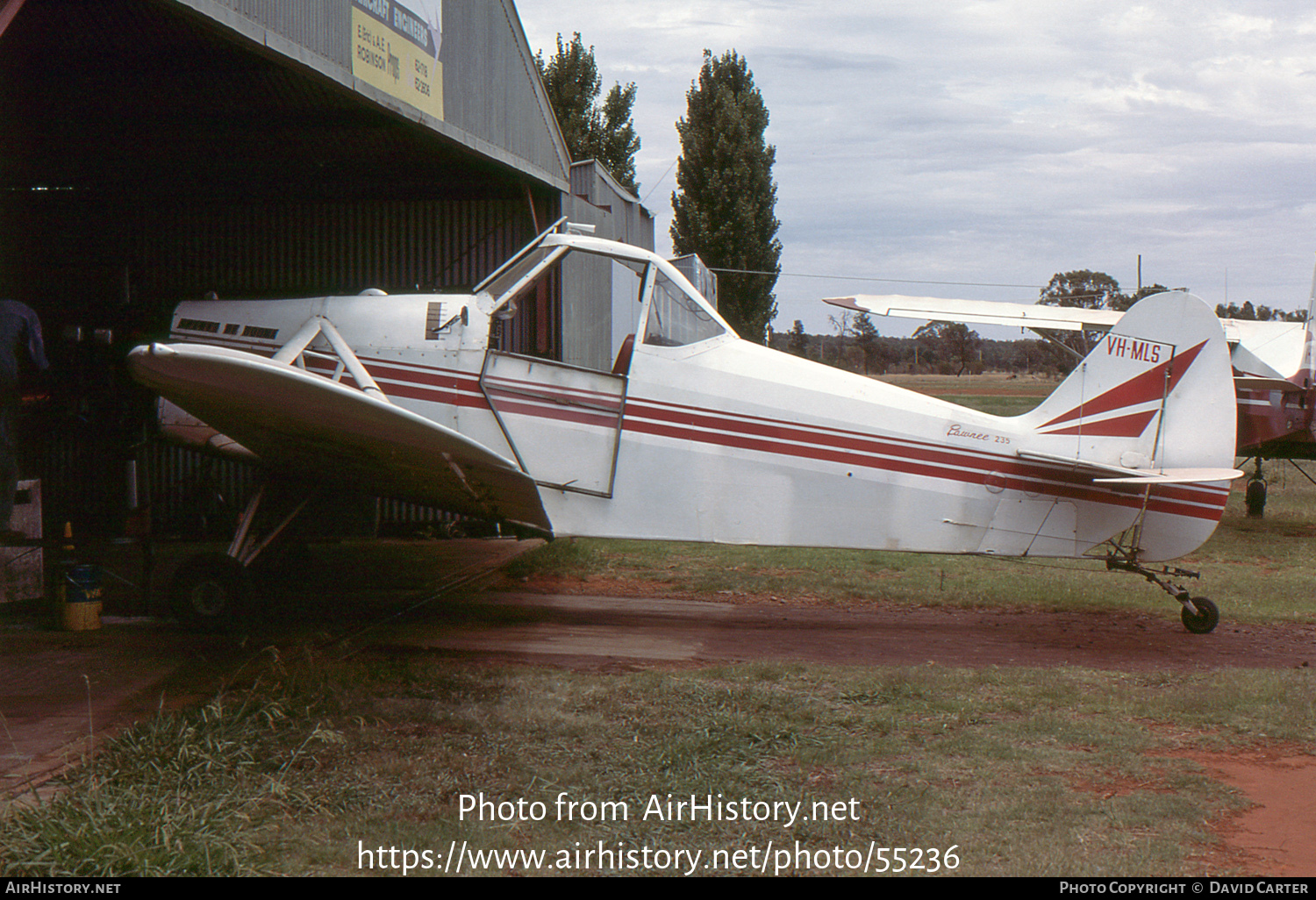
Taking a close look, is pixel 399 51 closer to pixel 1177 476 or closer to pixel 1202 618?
pixel 1177 476

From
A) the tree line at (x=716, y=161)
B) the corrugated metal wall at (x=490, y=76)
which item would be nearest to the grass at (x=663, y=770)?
the corrugated metal wall at (x=490, y=76)

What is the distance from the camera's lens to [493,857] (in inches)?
142

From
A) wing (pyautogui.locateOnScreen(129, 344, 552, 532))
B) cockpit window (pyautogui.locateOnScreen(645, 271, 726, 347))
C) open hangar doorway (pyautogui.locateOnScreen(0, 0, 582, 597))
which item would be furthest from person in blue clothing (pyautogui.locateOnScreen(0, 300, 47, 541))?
cockpit window (pyautogui.locateOnScreen(645, 271, 726, 347))

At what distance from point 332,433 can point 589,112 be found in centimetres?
2770

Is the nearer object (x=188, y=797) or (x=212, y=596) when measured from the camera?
(x=188, y=797)

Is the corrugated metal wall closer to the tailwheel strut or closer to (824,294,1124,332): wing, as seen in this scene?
(824,294,1124,332): wing

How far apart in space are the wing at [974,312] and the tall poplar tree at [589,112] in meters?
19.5

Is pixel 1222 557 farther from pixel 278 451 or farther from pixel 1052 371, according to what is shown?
pixel 1052 371

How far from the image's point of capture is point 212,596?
6875 millimetres

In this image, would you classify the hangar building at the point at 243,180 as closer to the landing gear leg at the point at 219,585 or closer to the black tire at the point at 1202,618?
the landing gear leg at the point at 219,585

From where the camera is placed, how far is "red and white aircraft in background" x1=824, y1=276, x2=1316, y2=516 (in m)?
12.4

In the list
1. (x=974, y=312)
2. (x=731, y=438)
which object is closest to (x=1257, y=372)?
(x=974, y=312)

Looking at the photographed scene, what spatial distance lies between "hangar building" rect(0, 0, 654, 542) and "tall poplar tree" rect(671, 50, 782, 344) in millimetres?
18196

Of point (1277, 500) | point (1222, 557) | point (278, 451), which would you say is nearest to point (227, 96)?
point (278, 451)
